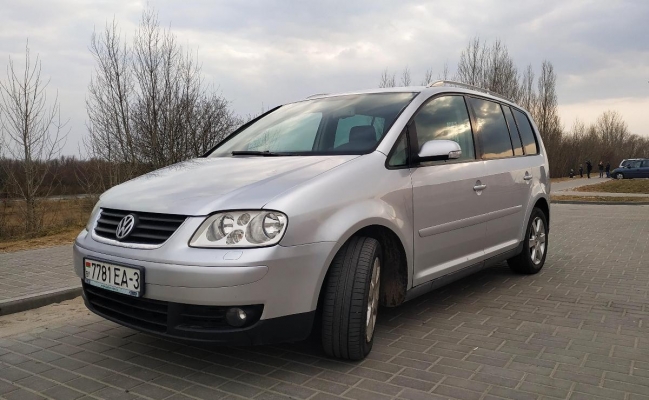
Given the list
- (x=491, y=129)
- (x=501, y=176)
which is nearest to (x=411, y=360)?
(x=501, y=176)

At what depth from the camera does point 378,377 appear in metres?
2.92

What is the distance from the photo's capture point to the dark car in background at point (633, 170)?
124 feet

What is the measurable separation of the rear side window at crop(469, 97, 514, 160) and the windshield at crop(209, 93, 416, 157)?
102 cm

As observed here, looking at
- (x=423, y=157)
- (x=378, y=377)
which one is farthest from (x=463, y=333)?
(x=423, y=157)

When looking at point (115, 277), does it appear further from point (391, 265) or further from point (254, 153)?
point (391, 265)

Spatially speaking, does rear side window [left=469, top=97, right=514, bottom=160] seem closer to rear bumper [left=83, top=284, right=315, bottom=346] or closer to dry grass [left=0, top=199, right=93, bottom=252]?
rear bumper [left=83, top=284, right=315, bottom=346]

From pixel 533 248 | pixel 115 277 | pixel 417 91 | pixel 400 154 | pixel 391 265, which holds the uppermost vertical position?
pixel 417 91

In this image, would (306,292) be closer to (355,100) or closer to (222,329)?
(222,329)

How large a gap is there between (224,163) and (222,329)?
1326 mm

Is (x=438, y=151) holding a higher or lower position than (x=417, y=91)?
lower

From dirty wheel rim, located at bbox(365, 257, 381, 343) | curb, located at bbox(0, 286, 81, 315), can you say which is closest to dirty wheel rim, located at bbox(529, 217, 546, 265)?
dirty wheel rim, located at bbox(365, 257, 381, 343)

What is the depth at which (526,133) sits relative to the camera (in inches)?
226

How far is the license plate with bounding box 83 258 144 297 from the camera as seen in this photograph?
107 inches

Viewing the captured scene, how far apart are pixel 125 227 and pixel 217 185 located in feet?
1.84
